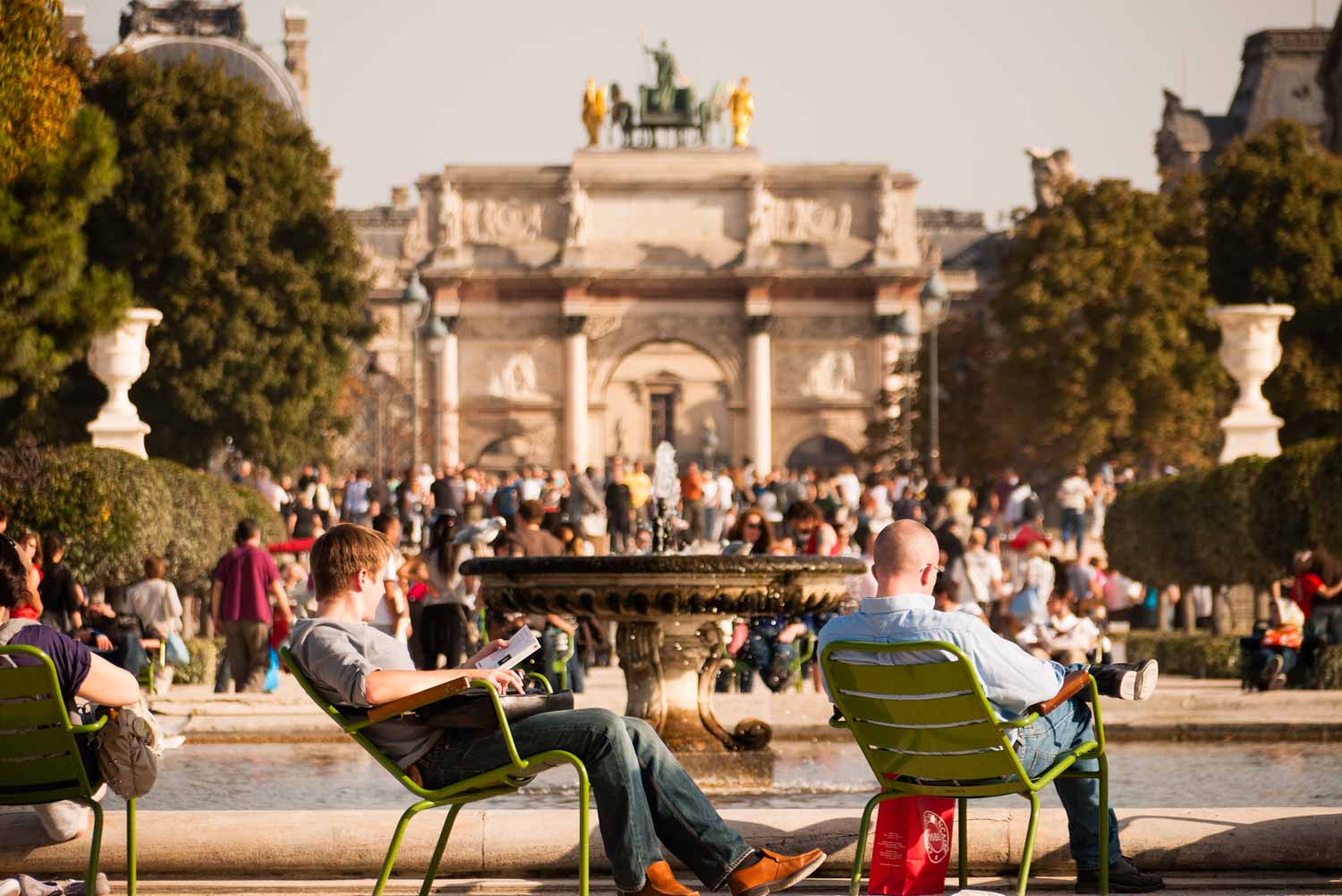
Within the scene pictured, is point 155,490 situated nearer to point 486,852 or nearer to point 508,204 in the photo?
point 486,852

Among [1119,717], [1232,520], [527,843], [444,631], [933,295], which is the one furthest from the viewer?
[933,295]

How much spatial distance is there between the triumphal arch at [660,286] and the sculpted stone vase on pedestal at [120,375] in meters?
37.8

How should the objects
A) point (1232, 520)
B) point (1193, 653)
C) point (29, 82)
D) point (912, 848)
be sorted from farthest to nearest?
point (1232, 520), point (1193, 653), point (29, 82), point (912, 848)

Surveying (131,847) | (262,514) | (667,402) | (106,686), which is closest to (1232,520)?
(262,514)

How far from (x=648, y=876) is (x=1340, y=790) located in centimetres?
535

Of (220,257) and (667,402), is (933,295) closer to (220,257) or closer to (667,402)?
(220,257)

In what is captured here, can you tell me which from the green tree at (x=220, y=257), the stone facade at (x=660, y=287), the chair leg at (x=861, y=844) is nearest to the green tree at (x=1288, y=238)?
the green tree at (x=220, y=257)

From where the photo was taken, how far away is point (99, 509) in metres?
19.8

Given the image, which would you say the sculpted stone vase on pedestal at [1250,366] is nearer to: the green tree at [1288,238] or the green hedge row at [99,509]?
the green hedge row at [99,509]

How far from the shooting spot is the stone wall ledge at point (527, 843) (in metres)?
7.29

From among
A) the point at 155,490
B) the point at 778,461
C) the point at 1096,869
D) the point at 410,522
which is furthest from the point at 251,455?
the point at 1096,869

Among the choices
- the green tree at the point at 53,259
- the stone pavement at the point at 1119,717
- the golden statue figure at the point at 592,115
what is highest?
the golden statue figure at the point at 592,115

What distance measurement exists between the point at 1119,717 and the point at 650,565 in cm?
422

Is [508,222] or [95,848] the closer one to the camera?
[95,848]
